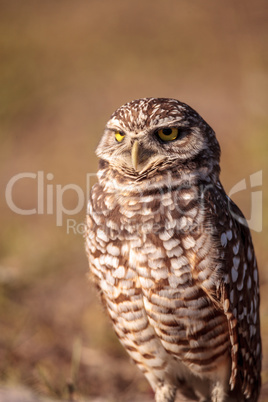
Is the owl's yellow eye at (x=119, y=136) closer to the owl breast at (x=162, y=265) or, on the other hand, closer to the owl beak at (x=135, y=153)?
the owl beak at (x=135, y=153)

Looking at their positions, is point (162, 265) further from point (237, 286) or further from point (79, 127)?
point (79, 127)

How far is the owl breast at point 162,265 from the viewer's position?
222cm

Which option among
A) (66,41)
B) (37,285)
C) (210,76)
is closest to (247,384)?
(37,285)

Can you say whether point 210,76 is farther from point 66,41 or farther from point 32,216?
point 32,216

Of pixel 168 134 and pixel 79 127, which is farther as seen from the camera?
pixel 79 127

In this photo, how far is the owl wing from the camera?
2260 mm

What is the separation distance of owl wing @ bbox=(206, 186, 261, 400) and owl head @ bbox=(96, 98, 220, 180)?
211mm

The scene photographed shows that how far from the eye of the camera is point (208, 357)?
2.42 m

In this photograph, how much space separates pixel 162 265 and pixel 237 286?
1.33 feet

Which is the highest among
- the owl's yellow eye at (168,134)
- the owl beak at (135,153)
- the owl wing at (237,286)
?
the owl's yellow eye at (168,134)

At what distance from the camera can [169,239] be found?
2.21 m

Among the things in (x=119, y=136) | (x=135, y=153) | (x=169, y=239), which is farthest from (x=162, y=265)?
(x=119, y=136)

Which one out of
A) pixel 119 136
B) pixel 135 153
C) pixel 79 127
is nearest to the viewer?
pixel 135 153

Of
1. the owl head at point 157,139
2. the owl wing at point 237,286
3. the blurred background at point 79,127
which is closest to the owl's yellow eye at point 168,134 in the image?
the owl head at point 157,139
